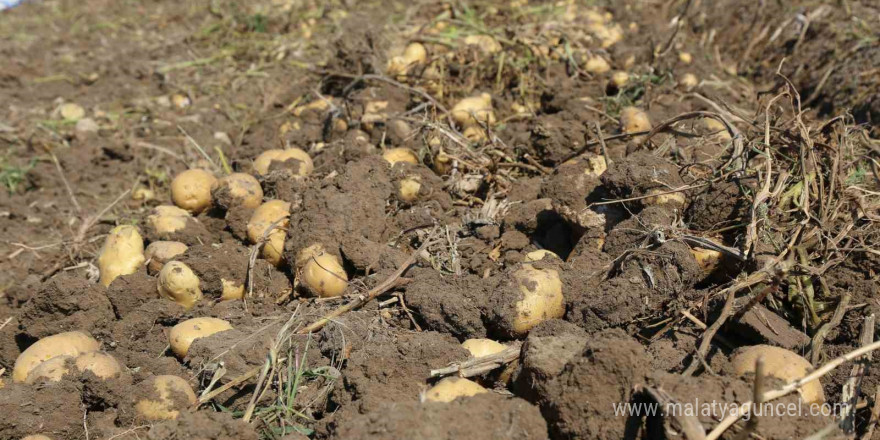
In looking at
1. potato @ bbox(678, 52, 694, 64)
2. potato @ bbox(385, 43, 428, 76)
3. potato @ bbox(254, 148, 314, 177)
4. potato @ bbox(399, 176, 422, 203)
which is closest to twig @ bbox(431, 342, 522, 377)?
potato @ bbox(399, 176, 422, 203)

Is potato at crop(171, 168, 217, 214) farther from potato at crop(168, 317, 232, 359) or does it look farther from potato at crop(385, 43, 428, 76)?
potato at crop(385, 43, 428, 76)

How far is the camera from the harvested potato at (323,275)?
288cm

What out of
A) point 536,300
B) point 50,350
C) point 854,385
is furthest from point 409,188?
point 854,385

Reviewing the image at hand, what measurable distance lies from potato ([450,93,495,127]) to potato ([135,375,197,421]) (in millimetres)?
2219

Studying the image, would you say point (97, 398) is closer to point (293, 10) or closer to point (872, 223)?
point (872, 223)

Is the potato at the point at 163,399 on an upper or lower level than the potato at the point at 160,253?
upper

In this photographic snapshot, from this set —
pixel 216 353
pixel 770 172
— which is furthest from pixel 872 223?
pixel 216 353

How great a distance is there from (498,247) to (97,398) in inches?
72.3

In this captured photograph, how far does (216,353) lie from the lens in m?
2.49

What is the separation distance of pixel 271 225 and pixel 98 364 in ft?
3.35

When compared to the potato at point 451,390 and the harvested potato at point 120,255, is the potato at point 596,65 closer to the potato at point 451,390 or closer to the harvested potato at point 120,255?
the potato at point 451,390

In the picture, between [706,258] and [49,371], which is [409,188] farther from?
[49,371]

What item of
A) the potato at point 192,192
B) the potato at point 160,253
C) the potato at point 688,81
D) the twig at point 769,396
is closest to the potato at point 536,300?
the twig at point 769,396

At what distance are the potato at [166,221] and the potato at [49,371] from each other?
100 cm
